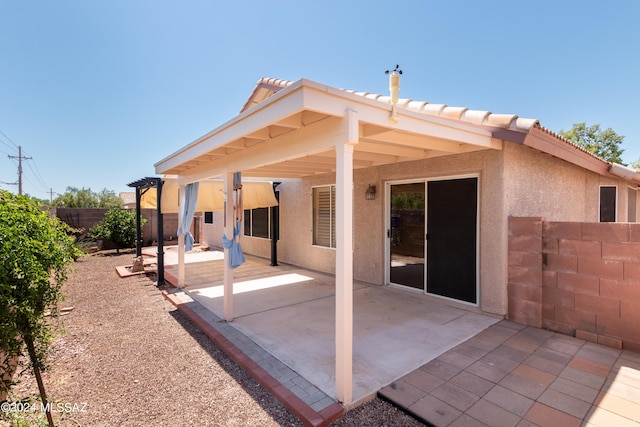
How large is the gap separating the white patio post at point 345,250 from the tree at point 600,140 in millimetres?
44040

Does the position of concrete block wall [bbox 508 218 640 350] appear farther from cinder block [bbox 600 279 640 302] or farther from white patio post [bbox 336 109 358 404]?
white patio post [bbox 336 109 358 404]

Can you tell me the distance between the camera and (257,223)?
1504 centimetres

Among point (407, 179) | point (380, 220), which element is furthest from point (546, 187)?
point (380, 220)

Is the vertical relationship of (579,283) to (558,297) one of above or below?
above

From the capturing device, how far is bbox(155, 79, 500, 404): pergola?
11.4 feet

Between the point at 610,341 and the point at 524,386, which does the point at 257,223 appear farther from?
the point at 610,341

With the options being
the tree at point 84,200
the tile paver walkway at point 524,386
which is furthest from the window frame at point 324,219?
the tree at point 84,200

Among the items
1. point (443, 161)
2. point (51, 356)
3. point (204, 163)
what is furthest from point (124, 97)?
point (443, 161)

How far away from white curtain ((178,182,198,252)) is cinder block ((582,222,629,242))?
8.93 meters

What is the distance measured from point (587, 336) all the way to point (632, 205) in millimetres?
13216

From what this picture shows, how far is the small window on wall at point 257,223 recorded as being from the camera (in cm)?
1427

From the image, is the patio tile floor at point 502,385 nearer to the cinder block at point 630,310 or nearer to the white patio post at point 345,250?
the white patio post at point 345,250

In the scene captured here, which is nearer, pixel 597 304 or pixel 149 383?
pixel 149 383

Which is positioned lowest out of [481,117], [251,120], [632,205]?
[632,205]
